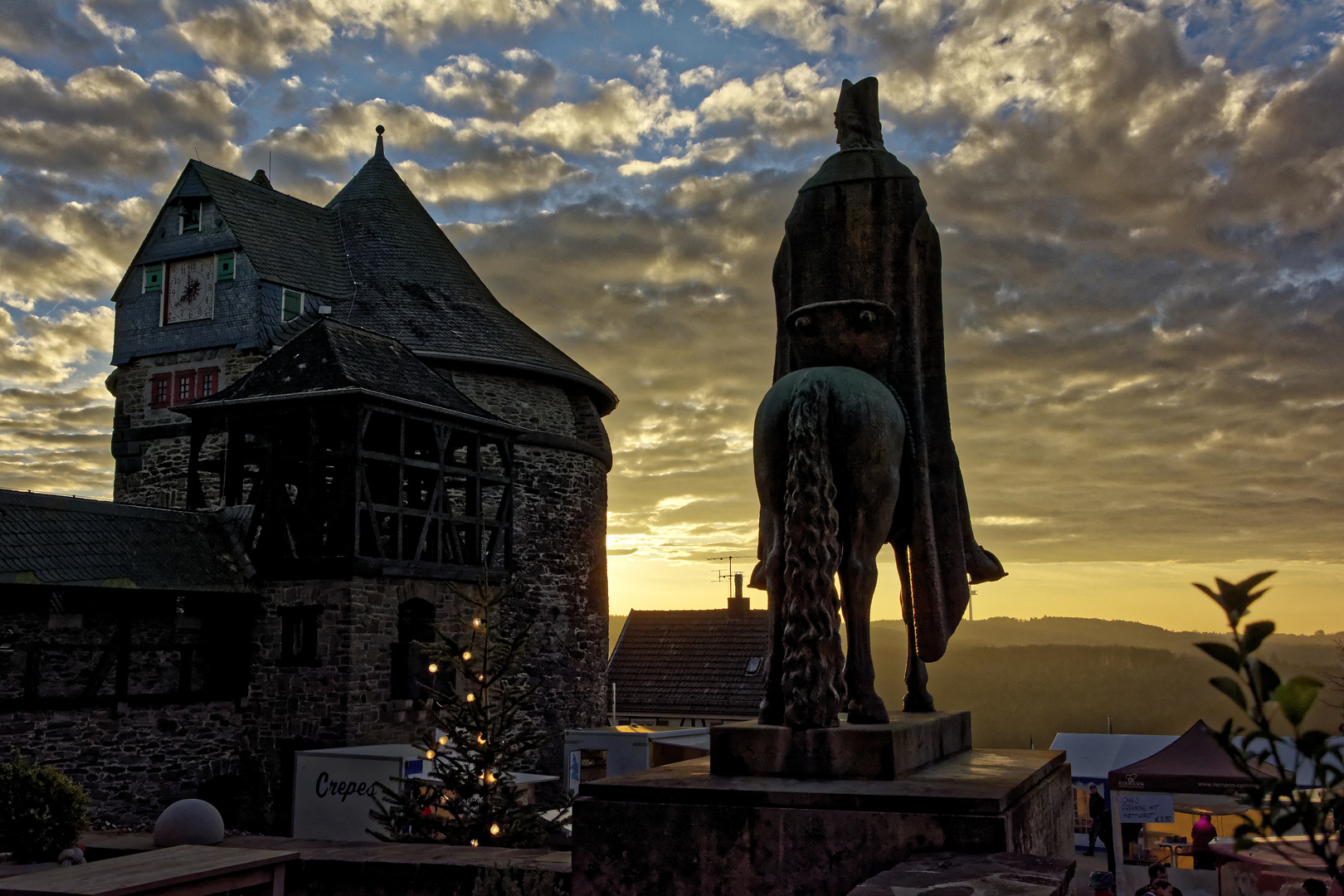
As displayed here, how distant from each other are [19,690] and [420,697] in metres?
6.04

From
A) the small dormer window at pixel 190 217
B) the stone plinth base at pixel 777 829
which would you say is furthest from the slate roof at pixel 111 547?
the stone plinth base at pixel 777 829

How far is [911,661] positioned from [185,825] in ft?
18.6

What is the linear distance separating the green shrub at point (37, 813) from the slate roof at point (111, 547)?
570cm

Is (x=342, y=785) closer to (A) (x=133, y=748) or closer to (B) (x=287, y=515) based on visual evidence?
(A) (x=133, y=748)

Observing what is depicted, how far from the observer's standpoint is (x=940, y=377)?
5.30m

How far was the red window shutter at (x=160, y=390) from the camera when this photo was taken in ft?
78.7

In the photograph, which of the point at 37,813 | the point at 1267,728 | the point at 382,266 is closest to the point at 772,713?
the point at 1267,728

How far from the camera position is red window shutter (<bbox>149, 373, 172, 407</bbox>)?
23994 mm

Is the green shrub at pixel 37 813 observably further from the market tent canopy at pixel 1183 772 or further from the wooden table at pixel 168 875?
the market tent canopy at pixel 1183 772

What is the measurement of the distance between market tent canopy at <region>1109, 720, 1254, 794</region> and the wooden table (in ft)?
40.8

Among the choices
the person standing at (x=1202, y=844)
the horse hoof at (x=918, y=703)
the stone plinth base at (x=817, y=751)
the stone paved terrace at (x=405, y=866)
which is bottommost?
the person standing at (x=1202, y=844)

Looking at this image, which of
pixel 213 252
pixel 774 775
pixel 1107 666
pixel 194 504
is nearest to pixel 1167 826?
pixel 774 775

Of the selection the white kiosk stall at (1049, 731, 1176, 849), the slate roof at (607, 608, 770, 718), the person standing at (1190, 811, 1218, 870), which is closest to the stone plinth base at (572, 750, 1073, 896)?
the person standing at (1190, 811, 1218, 870)

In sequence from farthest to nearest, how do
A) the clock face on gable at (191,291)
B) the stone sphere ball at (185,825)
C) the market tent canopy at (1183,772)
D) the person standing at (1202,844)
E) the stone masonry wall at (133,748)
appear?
the clock face on gable at (191,291), the stone masonry wall at (133,748), the market tent canopy at (1183,772), the person standing at (1202,844), the stone sphere ball at (185,825)
